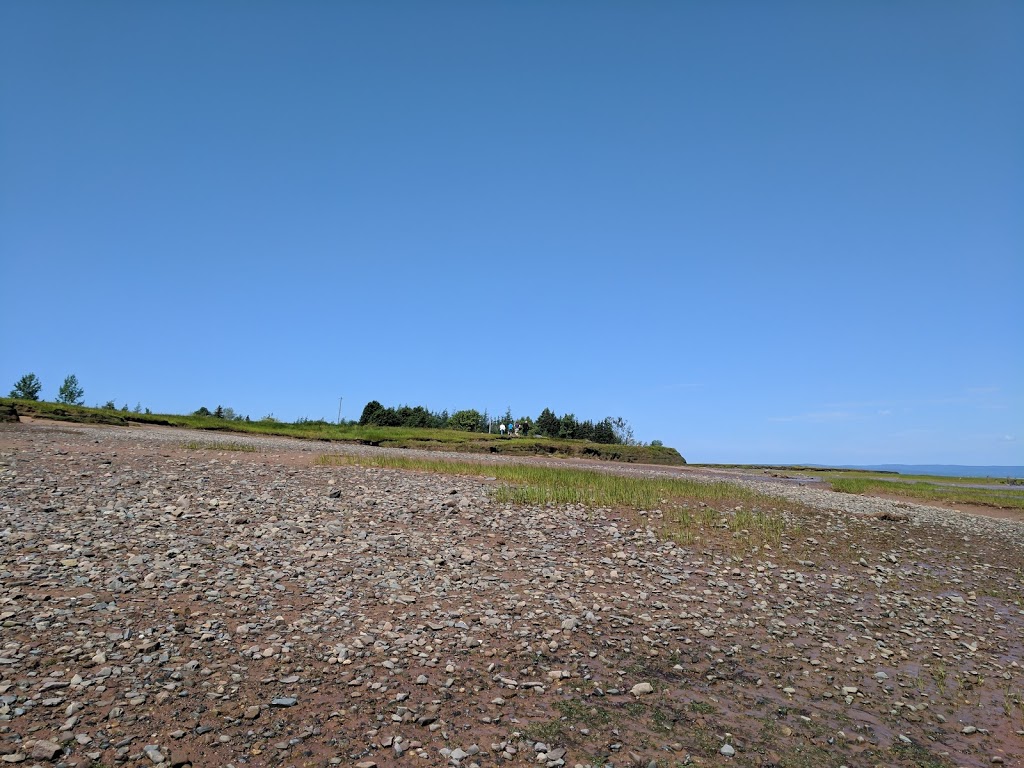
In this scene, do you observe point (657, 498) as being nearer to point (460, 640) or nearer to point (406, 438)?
point (460, 640)

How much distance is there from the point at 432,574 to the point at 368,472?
1250 cm

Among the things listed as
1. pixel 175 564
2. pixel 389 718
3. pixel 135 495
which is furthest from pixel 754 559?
pixel 135 495

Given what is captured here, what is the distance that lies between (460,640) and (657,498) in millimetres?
13723

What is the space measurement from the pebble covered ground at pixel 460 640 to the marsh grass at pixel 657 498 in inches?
50.1

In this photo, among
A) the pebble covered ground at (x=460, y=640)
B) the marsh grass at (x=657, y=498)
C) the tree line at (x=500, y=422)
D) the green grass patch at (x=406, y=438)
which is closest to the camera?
the pebble covered ground at (x=460, y=640)

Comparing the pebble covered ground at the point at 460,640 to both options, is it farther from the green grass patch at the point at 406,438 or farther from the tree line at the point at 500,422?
the tree line at the point at 500,422

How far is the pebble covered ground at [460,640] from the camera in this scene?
7309 mm

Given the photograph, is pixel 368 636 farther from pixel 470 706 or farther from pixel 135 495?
pixel 135 495

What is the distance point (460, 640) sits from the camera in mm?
9898

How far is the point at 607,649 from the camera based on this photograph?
1015 cm

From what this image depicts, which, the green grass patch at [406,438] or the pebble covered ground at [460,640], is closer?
the pebble covered ground at [460,640]

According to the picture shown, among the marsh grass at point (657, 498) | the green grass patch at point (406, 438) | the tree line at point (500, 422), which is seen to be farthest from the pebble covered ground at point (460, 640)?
the tree line at point (500, 422)

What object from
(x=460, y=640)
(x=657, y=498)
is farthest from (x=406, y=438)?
(x=460, y=640)

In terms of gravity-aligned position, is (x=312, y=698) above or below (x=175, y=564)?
below
